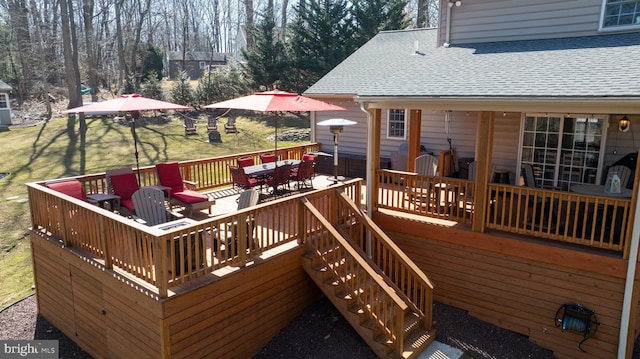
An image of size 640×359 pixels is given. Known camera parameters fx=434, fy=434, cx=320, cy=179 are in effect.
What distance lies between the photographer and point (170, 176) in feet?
29.6

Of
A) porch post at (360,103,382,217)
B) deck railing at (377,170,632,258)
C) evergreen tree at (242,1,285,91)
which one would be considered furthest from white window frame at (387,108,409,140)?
evergreen tree at (242,1,285,91)

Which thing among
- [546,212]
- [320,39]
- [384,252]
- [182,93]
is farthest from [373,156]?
[182,93]

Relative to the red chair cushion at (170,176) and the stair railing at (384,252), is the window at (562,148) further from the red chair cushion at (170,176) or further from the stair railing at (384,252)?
the red chair cushion at (170,176)

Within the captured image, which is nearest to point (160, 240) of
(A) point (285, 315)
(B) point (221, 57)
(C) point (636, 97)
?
(A) point (285, 315)

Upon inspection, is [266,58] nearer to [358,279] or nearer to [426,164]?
[426,164]

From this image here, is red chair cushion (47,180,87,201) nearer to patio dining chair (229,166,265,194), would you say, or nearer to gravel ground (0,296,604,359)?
gravel ground (0,296,604,359)

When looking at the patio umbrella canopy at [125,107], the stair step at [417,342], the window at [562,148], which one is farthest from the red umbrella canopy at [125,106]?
the window at [562,148]

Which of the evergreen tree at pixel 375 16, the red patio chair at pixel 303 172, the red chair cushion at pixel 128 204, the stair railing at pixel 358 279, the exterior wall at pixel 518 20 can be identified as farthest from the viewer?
the evergreen tree at pixel 375 16

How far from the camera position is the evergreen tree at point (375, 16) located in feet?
83.4

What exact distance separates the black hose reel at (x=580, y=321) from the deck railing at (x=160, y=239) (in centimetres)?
422

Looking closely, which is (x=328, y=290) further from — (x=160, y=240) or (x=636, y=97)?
(x=636, y=97)

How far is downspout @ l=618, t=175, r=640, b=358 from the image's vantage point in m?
6.05

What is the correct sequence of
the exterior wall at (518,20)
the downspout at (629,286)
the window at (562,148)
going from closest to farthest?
the downspout at (629,286) → the window at (562,148) → the exterior wall at (518,20)

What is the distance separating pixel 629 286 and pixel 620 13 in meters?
6.16
